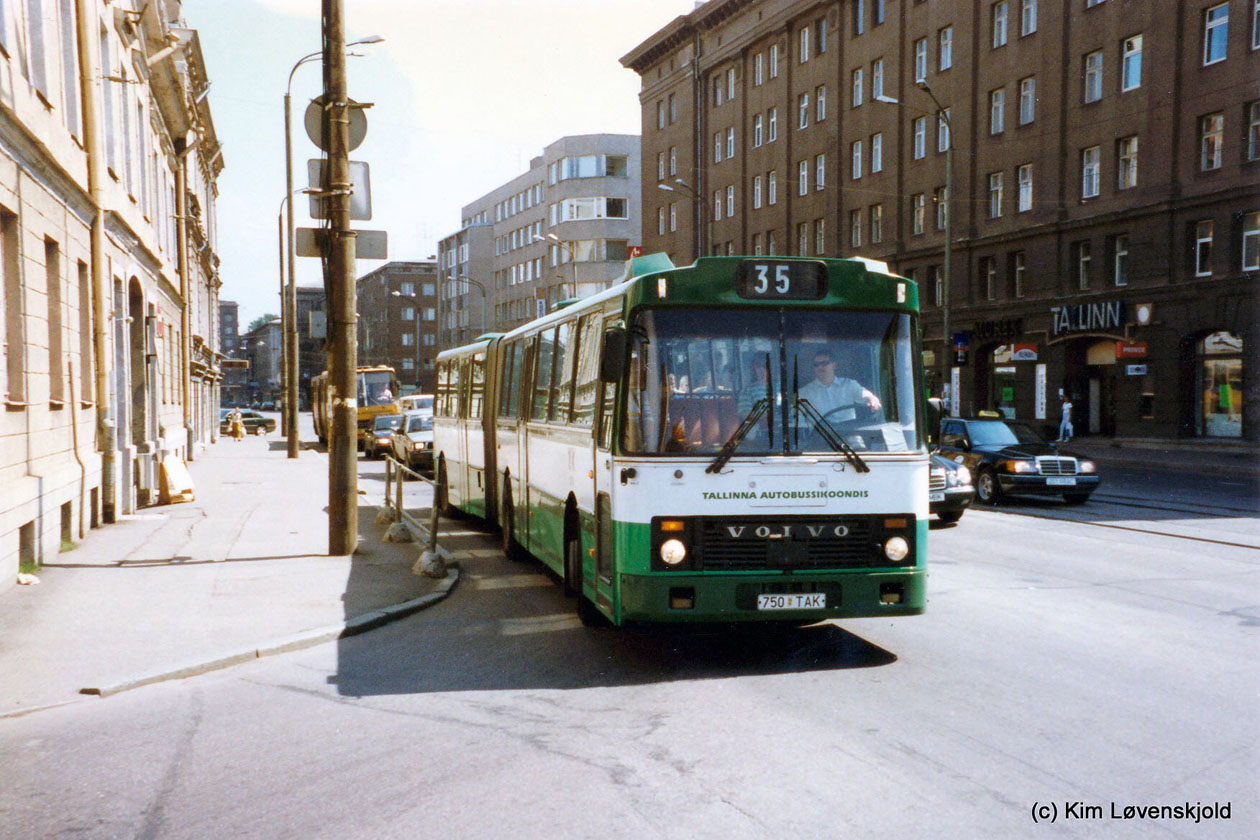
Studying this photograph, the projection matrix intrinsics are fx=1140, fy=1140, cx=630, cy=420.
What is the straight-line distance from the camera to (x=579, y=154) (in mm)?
81562

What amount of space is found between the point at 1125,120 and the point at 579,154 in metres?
51.0

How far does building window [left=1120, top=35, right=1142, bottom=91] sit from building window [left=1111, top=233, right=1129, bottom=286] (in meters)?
4.62

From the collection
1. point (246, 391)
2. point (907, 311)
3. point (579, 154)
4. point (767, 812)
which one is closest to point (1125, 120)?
point (907, 311)

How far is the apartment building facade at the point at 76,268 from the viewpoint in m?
11.0

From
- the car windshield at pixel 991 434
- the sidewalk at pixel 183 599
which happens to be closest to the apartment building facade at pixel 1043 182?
the car windshield at pixel 991 434

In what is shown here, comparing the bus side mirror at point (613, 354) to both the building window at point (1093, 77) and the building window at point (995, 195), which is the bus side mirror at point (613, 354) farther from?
the building window at point (995, 195)

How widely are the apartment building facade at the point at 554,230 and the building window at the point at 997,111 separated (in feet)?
102

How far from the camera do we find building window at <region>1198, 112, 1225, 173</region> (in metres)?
32.2

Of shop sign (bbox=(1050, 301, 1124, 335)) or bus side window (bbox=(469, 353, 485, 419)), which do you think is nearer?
bus side window (bbox=(469, 353, 485, 419))

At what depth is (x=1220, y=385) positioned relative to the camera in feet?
107

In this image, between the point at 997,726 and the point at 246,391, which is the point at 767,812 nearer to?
the point at 997,726

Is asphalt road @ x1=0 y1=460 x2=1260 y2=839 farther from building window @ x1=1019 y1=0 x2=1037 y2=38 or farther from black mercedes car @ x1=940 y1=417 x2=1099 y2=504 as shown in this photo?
building window @ x1=1019 y1=0 x2=1037 y2=38

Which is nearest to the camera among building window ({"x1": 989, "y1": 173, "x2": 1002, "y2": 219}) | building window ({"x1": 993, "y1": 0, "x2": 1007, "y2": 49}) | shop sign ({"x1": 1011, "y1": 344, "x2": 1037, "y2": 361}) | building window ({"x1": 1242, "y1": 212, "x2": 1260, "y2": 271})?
building window ({"x1": 1242, "y1": 212, "x2": 1260, "y2": 271})

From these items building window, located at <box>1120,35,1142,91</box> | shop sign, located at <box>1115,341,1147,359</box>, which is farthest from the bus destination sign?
Answer: building window, located at <box>1120,35,1142,91</box>
